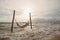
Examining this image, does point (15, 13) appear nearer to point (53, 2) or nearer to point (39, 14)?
point (39, 14)

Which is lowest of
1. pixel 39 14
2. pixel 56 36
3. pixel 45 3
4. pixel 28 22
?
pixel 56 36

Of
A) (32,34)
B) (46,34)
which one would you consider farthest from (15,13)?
(46,34)

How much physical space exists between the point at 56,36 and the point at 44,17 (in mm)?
580

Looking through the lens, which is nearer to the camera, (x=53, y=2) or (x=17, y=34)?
(x=17, y=34)

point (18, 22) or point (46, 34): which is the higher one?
point (18, 22)

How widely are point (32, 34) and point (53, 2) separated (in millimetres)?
1022

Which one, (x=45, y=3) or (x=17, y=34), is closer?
(x=17, y=34)

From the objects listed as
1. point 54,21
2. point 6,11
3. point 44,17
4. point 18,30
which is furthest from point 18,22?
point 54,21

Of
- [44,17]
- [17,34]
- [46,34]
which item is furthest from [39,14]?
[17,34]

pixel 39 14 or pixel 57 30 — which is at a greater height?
pixel 39 14

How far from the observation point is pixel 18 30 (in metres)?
3.06

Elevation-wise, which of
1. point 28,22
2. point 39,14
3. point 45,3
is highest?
point 45,3

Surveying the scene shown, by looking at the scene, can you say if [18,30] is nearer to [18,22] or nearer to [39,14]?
[18,22]

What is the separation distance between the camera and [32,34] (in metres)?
3.01
